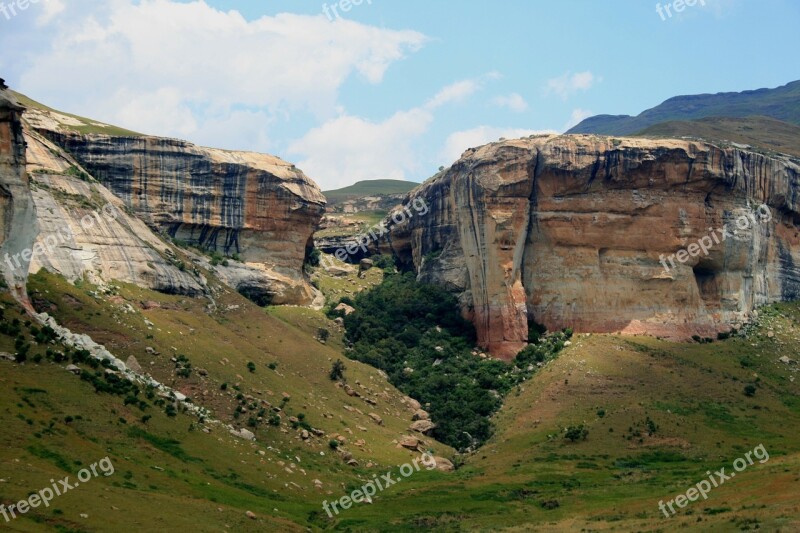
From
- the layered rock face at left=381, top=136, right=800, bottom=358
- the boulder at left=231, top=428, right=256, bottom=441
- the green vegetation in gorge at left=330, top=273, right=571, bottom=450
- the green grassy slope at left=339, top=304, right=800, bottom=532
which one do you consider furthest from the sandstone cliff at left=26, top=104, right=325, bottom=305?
the boulder at left=231, top=428, right=256, bottom=441

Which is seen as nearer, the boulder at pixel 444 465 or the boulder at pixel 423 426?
the boulder at pixel 444 465

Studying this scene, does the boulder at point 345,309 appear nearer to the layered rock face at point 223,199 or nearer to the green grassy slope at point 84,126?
the layered rock face at point 223,199

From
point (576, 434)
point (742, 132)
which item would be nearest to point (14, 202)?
point (576, 434)

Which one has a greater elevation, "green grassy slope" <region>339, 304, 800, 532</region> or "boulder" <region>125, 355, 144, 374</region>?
"boulder" <region>125, 355, 144, 374</region>

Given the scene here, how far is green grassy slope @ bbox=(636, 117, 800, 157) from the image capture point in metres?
128

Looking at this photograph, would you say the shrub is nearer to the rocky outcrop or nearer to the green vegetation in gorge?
the green vegetation in gorge

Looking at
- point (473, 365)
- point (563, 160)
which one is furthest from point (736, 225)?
point (473, 365)

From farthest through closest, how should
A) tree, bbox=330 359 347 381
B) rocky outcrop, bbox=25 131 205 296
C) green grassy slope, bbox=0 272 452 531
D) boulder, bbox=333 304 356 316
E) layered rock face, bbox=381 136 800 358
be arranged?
1. boulder, bbox=333 304 356 316
2. layered rock face, bbox=381 136 800 358
3. tree, bbox=330 359 347 381
4. rocky outcrop, bbox=25 131 205 296
5. green grassy slope, bbox=0 272 452 531

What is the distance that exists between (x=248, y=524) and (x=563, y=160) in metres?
56.5

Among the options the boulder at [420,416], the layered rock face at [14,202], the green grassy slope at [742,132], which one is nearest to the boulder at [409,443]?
the boulder at [420,416]

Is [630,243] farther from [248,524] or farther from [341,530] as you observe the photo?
[248,524]

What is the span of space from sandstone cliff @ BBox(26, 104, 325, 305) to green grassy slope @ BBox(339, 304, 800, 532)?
98.4 ft

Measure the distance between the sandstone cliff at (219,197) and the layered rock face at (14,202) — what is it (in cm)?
2272

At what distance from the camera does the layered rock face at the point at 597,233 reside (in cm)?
9812
